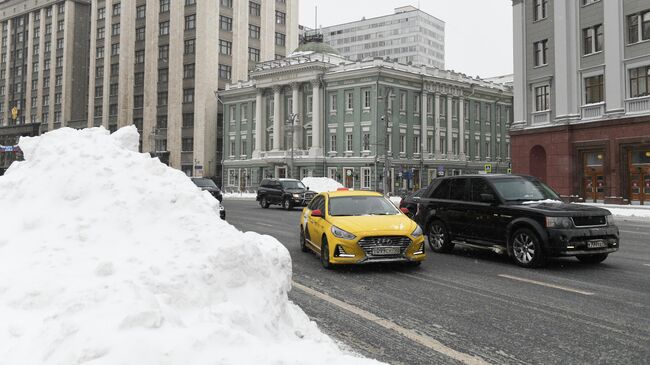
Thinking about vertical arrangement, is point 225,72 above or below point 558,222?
above

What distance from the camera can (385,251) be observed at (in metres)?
8.94

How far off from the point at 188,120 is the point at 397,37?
73002mm

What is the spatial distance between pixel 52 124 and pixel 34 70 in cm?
1312

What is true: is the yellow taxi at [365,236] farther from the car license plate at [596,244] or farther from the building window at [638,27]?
the building window at [638,27]

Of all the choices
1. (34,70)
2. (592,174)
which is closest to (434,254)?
(592,174)

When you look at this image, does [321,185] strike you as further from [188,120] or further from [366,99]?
[188,120]

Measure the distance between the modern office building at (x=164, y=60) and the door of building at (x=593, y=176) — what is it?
49533 mm

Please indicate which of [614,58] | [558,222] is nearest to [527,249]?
[558,222]

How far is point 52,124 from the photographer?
88.8 metres

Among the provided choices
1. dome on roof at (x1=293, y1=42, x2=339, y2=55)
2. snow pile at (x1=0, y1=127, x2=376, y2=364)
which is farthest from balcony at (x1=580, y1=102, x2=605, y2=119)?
dome on roof at (x1=293, y1=42, x2=339, y2=55)

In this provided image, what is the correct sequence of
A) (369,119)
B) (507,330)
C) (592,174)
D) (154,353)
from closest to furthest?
(154,353) → (507,330) → (592,174) → (369,119)

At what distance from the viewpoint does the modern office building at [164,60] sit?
7131 cm

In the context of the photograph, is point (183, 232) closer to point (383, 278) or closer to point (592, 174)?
point (383, 278)

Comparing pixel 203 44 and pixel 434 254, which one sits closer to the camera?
pixel 434 254
